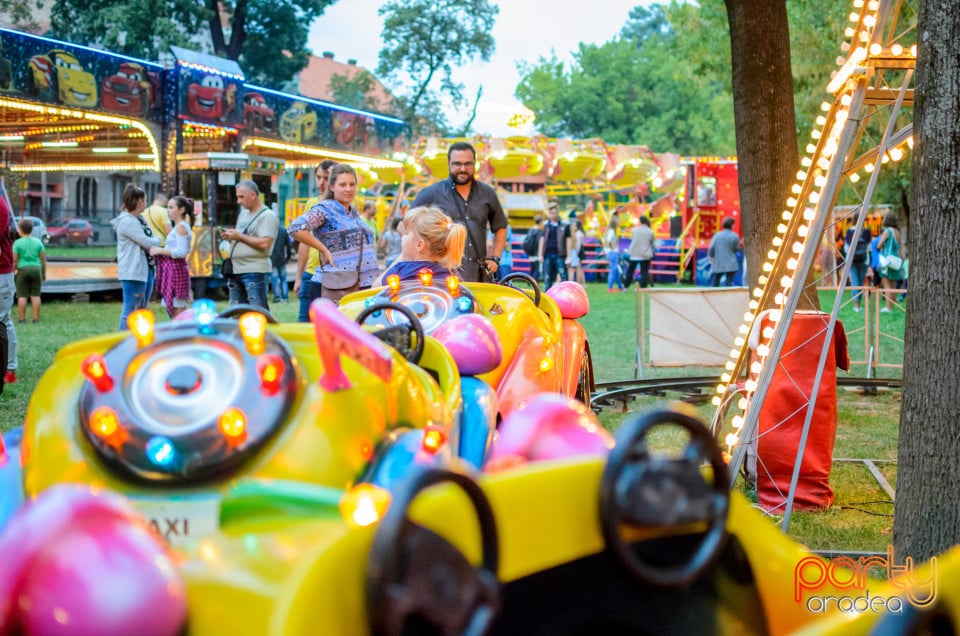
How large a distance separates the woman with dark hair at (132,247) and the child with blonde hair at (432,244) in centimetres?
540

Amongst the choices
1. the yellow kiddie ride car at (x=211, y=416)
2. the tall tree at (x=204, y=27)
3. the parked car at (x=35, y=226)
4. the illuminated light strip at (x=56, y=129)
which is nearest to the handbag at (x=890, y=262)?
the parked car at (x=35, y=226)

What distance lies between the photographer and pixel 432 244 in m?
5.60

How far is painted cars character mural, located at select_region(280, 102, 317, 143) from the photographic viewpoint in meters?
24.5

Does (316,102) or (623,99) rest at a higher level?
(623,99)

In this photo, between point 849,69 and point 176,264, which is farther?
point 176,264

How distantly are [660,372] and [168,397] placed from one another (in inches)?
366

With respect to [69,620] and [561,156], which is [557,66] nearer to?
[561,156]

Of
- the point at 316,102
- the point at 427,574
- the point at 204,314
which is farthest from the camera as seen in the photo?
the point at 316,102

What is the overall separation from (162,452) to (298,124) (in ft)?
77.2

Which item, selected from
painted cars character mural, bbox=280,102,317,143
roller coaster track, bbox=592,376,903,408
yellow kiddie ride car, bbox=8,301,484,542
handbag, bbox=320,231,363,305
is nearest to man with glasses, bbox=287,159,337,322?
handbag, bbox=320,231,363,305

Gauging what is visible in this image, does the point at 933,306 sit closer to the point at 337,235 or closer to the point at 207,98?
the point at 337,235

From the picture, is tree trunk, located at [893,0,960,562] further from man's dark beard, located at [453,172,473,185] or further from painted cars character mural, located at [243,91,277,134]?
painted cars character mural, located at [243,91,277,134]

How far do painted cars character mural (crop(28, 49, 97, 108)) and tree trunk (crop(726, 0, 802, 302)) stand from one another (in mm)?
14479

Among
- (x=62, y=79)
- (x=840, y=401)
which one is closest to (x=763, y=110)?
(x=840, y=401)
